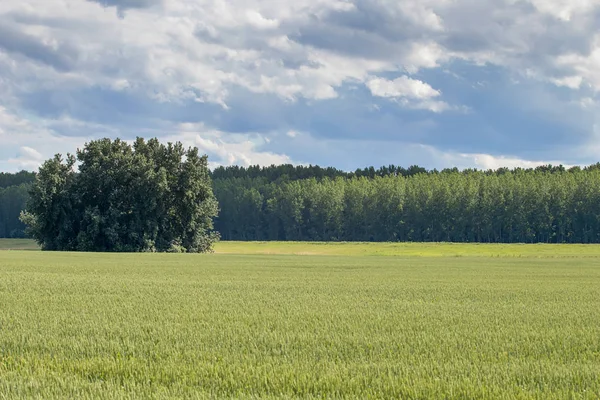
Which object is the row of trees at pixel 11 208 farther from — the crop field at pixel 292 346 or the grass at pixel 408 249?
the crop field at pixel 292 346

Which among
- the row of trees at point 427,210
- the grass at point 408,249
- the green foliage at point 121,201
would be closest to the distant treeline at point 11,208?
the grass at point 408,249

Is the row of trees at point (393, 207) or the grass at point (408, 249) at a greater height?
the row of trees at point (393, 207)

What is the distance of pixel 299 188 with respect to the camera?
189 metres

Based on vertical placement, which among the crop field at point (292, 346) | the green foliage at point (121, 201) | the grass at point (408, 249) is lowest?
the grass at point (408, 249)

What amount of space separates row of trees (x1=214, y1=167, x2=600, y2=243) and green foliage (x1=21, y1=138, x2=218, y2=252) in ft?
296

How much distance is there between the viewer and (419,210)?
531ft

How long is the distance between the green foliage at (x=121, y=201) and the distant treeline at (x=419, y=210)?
296ft

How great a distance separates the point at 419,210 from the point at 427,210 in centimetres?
203

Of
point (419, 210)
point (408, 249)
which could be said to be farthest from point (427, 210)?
point (408, 249)

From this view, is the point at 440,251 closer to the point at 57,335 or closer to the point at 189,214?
the point at 189,214

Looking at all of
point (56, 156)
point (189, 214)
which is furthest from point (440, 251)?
point (56, 156)

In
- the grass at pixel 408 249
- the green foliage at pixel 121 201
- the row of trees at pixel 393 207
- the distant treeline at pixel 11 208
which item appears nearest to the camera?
the green foliage at pixel 121 201

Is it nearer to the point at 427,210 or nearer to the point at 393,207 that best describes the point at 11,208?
the point at 393,207

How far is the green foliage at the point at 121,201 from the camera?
7600 cm
